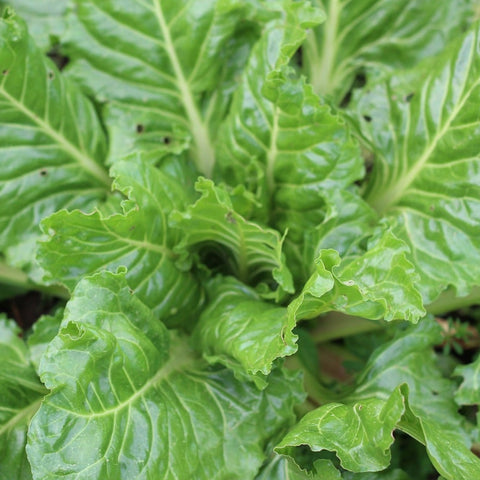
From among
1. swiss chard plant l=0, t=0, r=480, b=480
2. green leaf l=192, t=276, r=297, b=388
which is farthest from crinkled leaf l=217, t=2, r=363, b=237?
green leaf l=192, t=276, r=297, b=388

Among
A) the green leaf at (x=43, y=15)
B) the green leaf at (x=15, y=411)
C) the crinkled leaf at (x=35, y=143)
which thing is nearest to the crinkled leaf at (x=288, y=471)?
the green leaf at (x=15, y=411)

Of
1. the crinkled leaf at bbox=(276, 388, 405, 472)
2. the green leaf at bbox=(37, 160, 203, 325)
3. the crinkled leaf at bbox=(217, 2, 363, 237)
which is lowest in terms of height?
the crinkled leaf at bbox=(276, 388, 405, 472)

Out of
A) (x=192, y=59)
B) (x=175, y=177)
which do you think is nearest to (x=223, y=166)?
(x=175, y=177)

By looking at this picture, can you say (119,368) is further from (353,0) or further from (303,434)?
(353,0)

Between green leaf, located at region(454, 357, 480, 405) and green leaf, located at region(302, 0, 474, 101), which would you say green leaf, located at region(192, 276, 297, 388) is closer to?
green leaf, located at region(454, 357, 480, 405)

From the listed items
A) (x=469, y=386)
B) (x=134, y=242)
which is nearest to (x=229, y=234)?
(x=134, y=242)

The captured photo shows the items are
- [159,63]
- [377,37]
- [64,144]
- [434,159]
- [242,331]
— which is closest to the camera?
[242,331]

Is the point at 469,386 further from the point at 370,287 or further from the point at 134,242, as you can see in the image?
the point at 134,242
